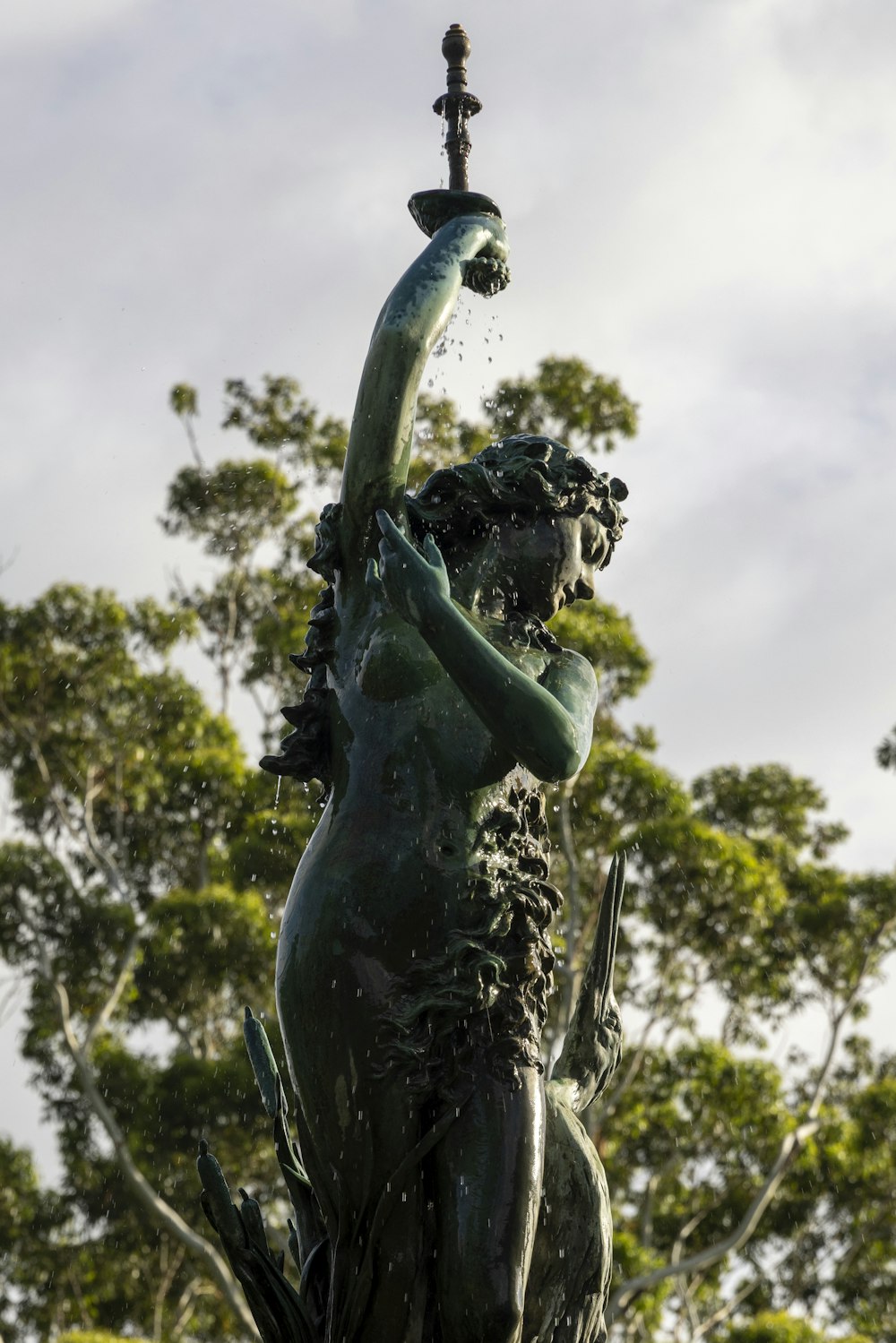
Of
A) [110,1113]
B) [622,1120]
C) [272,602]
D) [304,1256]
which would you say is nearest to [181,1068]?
Answer: [110,1113]

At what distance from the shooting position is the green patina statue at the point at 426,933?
319 centimetres

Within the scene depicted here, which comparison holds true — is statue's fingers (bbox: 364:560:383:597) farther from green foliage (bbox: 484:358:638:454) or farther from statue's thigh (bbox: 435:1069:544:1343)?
green foliage (bbox: 484:358:638:454)

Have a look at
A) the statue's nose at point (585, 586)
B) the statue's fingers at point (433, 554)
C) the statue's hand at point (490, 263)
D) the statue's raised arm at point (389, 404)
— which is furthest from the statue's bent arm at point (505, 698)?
the statue's hand at point (490, 263)

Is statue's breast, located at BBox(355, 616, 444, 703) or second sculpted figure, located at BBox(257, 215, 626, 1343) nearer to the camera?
second sculpted figure, located at BBox(257, 215, 626, 1343)

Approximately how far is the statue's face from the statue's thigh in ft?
3.20

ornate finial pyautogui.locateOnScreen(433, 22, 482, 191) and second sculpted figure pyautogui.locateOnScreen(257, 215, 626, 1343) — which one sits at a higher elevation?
ornate finial pyautogui.locateOnScreen(433, 22, 482, 191)

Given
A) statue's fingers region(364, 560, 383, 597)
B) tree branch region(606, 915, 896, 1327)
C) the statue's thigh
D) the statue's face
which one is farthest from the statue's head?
tree branch region(606, 915, 896, 1327)

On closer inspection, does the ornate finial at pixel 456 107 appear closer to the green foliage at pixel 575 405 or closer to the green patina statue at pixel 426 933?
the green patina statue at pixel 426 933

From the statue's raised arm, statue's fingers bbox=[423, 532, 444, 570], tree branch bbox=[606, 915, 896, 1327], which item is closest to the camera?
statue's fingers bbox=[423, 532, 444, 570]

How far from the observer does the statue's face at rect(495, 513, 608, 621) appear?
3.69 meters

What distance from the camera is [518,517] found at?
370 centimetres

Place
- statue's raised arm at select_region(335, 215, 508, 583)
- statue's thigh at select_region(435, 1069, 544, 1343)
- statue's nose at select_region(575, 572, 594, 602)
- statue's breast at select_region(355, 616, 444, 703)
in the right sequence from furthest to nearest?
statue's nose at select_region(575, 572, 594, 602)
statue's raised arm at select_region(335, 215, 508, 583)
statue's breast at select_region(355, 616, 444, 703)
statue's thigh at select_region(435, 1069, 544, 1343)

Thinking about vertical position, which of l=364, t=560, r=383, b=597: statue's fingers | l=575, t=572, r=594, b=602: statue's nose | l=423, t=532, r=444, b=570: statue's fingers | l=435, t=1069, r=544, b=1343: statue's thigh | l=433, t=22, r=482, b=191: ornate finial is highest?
l=433, t=22, r=482, b=191: ornate finial

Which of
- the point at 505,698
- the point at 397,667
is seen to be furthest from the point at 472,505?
the point at 505,698
